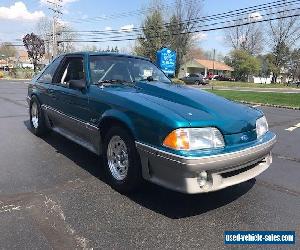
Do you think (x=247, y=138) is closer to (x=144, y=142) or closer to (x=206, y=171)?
(x=206, y=171)

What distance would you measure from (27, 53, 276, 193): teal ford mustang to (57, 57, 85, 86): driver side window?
2 centimetres

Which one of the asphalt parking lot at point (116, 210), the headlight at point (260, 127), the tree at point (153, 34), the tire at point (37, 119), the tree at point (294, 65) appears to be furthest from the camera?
the tree at point (294, 65)

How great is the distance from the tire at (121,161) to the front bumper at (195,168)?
0.15 meters

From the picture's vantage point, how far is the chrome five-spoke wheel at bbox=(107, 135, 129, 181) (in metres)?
4.18

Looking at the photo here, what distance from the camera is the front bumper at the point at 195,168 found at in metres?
3.38

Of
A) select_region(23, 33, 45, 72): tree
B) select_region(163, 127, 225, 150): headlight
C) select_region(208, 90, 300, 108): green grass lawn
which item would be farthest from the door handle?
select_region(23, 33, 45, 72): tree

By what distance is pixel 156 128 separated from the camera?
3.61 meters

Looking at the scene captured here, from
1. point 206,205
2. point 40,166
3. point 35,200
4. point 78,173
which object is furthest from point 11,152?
point 206,205

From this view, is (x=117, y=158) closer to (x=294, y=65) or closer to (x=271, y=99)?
(x=271, y=99)

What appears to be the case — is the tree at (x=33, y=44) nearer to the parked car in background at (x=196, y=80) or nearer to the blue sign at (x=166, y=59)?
the parked car in background at (x=196, y=80)

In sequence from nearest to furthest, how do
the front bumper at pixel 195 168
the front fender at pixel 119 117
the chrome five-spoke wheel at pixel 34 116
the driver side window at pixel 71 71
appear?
1. the front bumper at pixel 195 168
2. the front fender at pixel 119 117
3. the driver side window at pixel 71 71
4. the chrome five-spoke wheel at pixel 34 116

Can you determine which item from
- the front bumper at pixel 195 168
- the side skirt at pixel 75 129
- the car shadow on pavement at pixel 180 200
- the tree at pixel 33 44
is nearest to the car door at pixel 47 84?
the side skirt at pixel 75 129

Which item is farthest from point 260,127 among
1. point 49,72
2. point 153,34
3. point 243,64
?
Answer: point 243,64

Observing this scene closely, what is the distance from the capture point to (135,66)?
17.9ft
